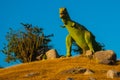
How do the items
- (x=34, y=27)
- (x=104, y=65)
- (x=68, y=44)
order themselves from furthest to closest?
(x=34, y=27) → (x=68, y=44) → (x=104, y=65)

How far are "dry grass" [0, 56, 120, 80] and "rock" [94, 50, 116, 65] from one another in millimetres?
488

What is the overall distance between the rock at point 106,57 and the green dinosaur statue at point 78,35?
14.1ft

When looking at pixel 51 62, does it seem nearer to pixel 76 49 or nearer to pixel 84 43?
pixel 84 43

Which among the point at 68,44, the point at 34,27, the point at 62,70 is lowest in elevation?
the point at 62,70

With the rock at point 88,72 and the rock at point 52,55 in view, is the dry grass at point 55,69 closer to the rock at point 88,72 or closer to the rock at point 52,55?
the rock at point 88,72

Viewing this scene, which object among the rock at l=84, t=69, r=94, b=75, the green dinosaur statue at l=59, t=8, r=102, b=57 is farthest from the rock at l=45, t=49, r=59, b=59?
the rock at l=84, t=69, r=94, b=75

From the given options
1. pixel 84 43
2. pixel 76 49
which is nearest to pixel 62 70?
pixel 84 43

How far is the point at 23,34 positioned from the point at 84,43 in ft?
35.0

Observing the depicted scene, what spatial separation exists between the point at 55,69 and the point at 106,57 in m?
4.19

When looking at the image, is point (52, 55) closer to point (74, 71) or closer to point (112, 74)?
point (74, 71)

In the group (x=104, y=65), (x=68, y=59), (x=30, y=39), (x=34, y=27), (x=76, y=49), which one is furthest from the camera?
(x=76, y=49)

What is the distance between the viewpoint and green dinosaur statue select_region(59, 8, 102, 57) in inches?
1796

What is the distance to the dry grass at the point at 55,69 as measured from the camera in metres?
36.2

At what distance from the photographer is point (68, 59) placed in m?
43.4
